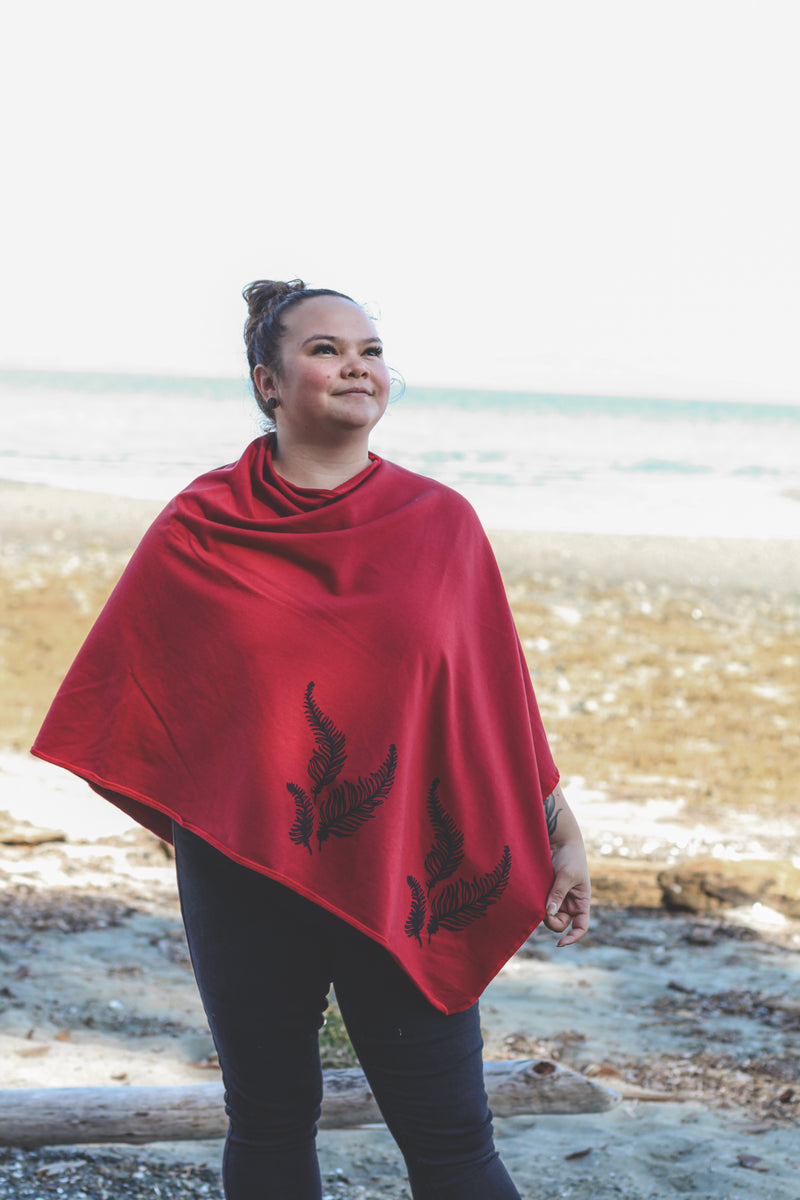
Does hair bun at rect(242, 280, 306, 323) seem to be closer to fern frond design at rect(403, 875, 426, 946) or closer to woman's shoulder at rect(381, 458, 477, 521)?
woman's shoulder at rect(381, 458, 477, 521)

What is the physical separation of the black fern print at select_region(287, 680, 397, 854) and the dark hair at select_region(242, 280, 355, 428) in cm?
60

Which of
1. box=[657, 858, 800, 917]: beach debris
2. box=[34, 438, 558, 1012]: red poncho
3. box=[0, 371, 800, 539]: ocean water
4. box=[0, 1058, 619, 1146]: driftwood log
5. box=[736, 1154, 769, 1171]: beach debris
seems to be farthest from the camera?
box=[0, 371, 800, 539]: ocean water

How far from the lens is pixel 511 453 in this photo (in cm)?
3459

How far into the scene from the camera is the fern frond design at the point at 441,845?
1993mm

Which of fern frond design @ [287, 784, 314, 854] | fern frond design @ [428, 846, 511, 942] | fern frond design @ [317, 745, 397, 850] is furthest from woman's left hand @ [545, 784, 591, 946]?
fern frond design @ [287, 784, 314, 854]

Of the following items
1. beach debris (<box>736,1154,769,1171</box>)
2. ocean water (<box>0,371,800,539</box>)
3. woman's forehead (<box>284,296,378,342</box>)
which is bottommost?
beach debris (<box>736,1154,769,1171</box>)

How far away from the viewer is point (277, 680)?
194 centimetres

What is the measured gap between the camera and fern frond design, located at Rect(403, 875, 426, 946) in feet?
6.49

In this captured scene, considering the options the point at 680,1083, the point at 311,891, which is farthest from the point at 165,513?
the point at 680,1083

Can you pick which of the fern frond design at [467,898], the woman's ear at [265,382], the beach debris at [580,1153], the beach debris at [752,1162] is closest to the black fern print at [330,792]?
the fern frond design at [467,898]

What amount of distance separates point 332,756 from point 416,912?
1.02 ft

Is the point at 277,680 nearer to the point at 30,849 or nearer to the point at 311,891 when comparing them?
the point at 311,891

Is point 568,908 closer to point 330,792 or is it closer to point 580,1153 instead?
point 330,792

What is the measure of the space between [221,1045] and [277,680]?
2.20 feet
